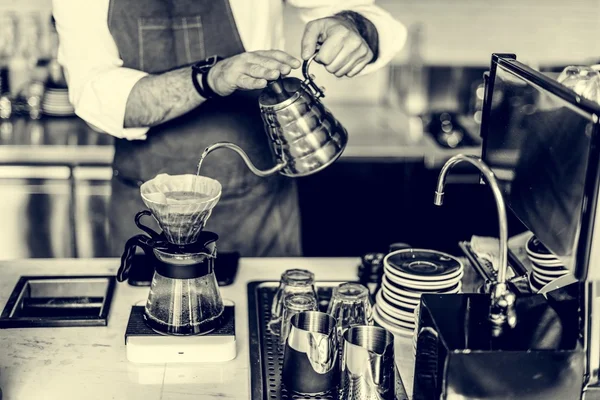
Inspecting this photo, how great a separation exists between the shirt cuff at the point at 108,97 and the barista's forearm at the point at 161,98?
2 cm

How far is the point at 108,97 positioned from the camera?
213cm

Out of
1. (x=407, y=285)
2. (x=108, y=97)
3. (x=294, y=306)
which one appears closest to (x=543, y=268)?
(x=407, y=285)

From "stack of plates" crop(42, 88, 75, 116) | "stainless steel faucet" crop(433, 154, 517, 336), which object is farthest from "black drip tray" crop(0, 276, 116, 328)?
"stack of plates" crop(42, 88, 75, 116)

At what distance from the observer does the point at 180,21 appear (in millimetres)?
2354

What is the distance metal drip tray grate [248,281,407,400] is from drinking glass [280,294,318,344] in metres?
0.04

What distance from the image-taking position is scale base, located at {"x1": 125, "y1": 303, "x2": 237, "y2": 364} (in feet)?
5.21

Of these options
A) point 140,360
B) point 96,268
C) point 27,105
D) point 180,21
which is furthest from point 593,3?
point 140,360

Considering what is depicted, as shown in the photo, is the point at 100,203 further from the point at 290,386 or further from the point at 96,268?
the point at 290,386

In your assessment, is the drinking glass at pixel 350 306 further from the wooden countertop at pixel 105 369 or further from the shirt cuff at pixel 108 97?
the shirt cuff at pixel 108 97

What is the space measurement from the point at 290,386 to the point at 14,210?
204cm

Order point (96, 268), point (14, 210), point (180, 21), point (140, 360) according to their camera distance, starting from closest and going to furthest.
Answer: point (140, 360) < point (96, 268) < point (180, 21) < point (14, 210)

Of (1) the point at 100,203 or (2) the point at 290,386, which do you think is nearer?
(2) the point at 290,386

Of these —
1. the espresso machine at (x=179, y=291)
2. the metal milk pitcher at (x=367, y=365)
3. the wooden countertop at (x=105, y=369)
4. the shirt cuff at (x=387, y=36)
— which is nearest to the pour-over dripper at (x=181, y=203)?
the espresso machine at (x=179, y=291)

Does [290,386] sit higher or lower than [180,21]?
lower
